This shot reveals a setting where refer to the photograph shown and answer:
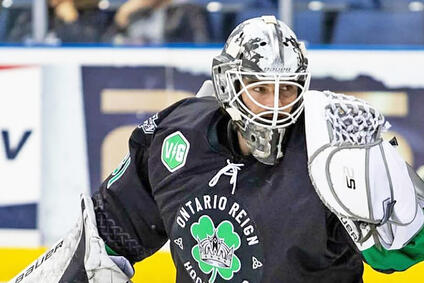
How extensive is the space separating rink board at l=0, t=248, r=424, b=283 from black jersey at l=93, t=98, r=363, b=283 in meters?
1.08

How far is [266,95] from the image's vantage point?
2.40 meters

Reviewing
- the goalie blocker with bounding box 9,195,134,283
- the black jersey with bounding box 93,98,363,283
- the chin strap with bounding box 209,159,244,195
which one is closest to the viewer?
the black jersey with bounding box 93,98,363,283

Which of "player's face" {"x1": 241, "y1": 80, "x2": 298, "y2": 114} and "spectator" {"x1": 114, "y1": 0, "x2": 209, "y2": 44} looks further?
"spectator" {"x1": 114, "y1": 0, "x2": 209, "y2": 44}

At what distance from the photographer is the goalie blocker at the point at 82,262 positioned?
256 centimetres

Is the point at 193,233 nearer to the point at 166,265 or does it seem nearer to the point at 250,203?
the point at 250,203

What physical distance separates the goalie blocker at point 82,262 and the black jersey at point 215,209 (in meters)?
0.06

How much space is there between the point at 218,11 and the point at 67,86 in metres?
0.66

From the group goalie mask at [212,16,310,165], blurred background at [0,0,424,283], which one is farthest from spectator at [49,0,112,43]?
goalie mask at [212,16,310,165]

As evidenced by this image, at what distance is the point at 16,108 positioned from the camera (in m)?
4.32

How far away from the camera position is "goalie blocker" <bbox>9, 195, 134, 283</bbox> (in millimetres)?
2564

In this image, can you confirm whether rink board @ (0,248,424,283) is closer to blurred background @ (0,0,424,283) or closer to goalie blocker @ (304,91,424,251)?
blurred background @ (0,0,424,283)

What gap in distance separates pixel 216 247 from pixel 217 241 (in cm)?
1

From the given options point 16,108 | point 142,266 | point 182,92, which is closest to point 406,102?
point 182,92

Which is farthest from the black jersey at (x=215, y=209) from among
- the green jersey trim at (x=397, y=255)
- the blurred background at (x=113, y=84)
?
the blurred background at (x=113, y=84)
